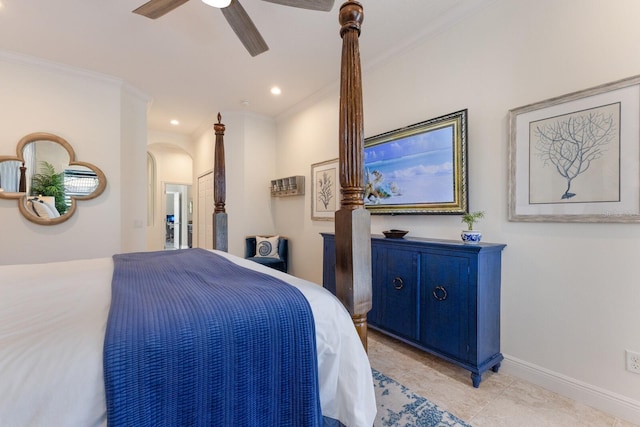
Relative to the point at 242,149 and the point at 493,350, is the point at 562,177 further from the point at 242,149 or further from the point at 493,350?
the point at 242,149

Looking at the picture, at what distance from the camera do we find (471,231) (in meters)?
2.16

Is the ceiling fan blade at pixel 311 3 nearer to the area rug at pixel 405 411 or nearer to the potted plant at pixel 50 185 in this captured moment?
the area rug at pixel 405 411

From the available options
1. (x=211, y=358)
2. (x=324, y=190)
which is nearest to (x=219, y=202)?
(x=324, y=190)

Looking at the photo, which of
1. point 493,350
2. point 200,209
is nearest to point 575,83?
point 493,350

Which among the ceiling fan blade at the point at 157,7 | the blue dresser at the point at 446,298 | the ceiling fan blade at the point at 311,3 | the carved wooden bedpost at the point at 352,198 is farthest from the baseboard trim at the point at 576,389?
the ceiling fan blade at the point at 157,7

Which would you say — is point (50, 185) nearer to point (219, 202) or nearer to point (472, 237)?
point (219, 202)

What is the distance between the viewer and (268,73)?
11.4 feet

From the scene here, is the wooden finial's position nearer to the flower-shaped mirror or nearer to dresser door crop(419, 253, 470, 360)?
dresser door crop(419, 253, 470, 360)

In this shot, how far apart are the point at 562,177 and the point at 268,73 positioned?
304 centimetres

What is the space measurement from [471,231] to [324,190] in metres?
2.12

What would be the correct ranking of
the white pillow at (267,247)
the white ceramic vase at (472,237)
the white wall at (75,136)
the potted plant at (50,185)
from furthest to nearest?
the white pillow at (267,247) < the potted plant at (50,185) < the white wall at (75,136) < the white ceramic vase at (472,237)

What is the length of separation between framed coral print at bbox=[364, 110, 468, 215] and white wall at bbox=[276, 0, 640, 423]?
11cm

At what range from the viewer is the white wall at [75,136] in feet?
10.1

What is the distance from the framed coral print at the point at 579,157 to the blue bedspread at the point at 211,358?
1.82m
